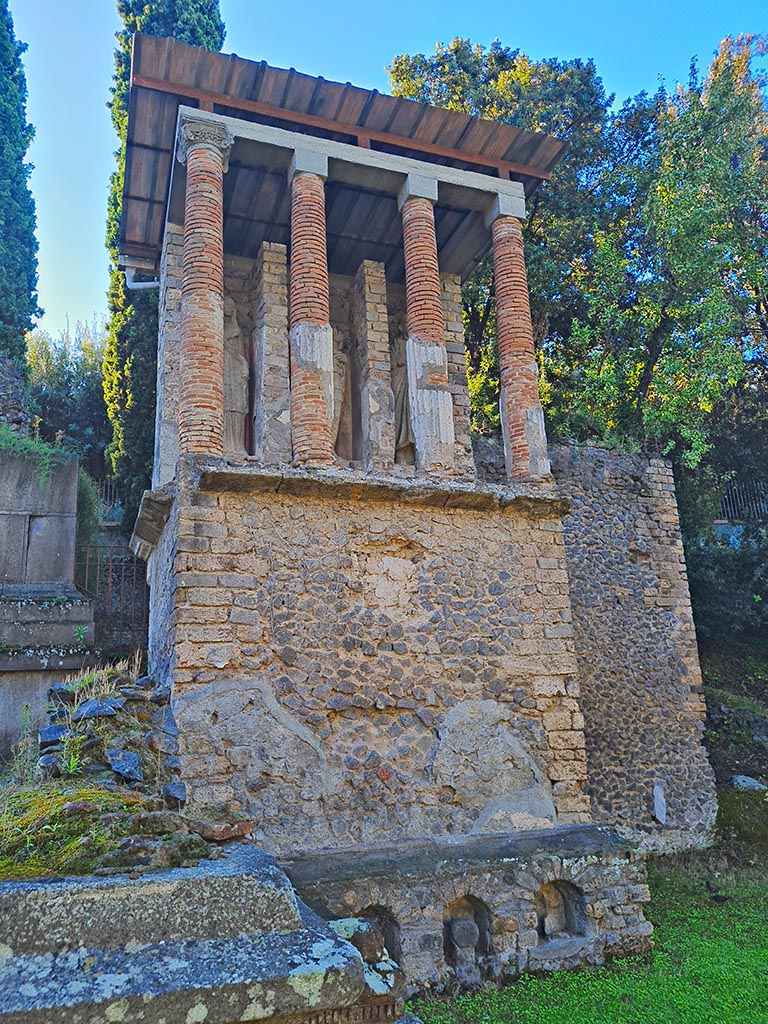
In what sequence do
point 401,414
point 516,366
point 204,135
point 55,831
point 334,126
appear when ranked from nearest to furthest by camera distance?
point 55,831, point 204,135, point 334,126, point 516,366, point 401,414

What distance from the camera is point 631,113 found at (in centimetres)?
1675

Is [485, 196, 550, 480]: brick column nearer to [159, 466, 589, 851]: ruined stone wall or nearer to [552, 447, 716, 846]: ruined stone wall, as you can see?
[159, 466, 589, 851]: ruined stone wall

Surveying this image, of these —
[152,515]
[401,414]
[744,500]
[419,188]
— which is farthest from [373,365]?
[744,500]

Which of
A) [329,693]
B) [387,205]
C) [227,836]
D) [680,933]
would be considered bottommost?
[680,933]

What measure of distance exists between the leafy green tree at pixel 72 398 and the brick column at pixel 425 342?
9950 mm

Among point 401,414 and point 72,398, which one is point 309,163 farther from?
point 72,398

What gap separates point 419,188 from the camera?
884 centimetres

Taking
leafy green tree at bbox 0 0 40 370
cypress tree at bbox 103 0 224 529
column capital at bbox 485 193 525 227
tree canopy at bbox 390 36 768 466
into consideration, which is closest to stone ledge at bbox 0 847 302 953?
column capital at bbox 485 193 525 227

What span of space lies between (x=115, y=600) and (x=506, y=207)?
7565 millimetres

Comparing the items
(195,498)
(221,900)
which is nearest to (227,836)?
(221,900)

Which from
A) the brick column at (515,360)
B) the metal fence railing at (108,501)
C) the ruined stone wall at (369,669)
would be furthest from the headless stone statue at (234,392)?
the metal fence railing at (108,501)

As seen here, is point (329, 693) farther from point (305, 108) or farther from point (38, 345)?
point (38, 345)

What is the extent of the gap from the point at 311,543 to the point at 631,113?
14688mm

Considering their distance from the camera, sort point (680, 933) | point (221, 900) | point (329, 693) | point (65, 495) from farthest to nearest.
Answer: point (65, 495), point (680, 933), point (329, 693), point (221, 900)
